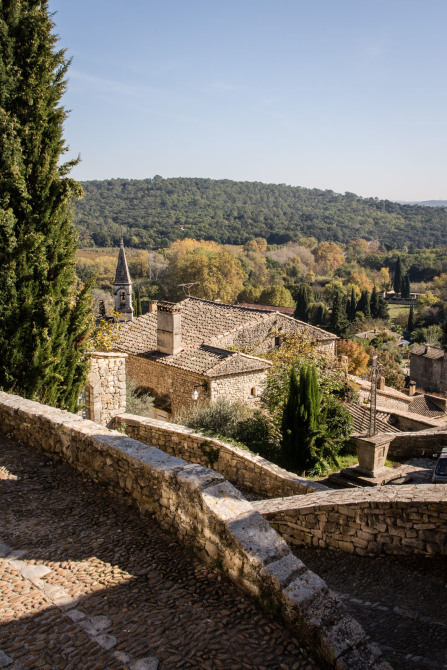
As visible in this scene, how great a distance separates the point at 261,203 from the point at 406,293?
372ft

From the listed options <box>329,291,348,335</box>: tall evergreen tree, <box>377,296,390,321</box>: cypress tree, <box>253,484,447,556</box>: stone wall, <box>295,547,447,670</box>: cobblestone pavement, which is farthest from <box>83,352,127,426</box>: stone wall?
<box>377,296,390,321</box>: cypress tree

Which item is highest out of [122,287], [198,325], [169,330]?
[122,287]

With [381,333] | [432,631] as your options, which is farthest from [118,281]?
[432,631]

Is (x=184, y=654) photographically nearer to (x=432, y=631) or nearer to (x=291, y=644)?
(x=291, y=644)

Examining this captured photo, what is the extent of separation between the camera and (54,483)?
5.41 metres

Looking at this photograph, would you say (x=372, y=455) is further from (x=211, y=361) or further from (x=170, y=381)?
(x=170, y=381)

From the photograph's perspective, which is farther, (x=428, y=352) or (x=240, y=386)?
(x=428, y=352)

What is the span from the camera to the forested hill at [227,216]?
376ft

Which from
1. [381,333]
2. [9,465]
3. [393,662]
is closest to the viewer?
[393,662]

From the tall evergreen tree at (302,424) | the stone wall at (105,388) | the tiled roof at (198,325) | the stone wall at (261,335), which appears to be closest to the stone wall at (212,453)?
the stone wall at (105,388)

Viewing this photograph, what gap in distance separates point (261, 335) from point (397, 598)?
16.7m

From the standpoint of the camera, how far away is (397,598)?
4746 mm

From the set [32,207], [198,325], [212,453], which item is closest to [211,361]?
[198,325]

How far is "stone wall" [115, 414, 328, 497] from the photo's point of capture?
8688 millimetres
